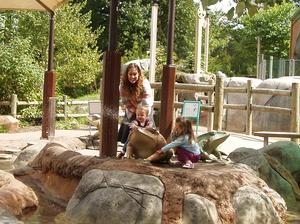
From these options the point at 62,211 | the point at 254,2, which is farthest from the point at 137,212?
the point at 254,2

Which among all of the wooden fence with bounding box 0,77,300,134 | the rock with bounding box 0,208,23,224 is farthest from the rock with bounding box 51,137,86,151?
the rock with bounding box 0,208,23,224

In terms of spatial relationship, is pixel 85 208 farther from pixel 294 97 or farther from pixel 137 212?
pixel 294 97

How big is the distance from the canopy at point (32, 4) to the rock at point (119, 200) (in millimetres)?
5903

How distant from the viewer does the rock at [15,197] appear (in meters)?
5.11

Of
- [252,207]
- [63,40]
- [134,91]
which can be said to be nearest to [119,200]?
[252,207]

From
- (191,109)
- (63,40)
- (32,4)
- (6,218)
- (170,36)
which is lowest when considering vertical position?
(6,218)

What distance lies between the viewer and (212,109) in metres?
11.8

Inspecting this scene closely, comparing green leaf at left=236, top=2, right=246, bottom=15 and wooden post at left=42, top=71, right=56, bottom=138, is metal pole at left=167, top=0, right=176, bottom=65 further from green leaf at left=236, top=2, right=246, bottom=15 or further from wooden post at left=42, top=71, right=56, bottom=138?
green leaf at left=236, top=2, right=246, bottom=15

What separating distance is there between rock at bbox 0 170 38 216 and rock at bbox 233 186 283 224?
188 cm

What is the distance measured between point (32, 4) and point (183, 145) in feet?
21.1

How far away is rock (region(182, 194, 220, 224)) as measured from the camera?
4727mm

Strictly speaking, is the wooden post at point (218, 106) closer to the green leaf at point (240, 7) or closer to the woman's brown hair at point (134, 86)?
the woman's brown hair at point (134, 86)

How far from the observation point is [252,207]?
5.06m

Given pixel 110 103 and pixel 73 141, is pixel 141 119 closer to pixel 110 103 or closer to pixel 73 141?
pixel 110 103
